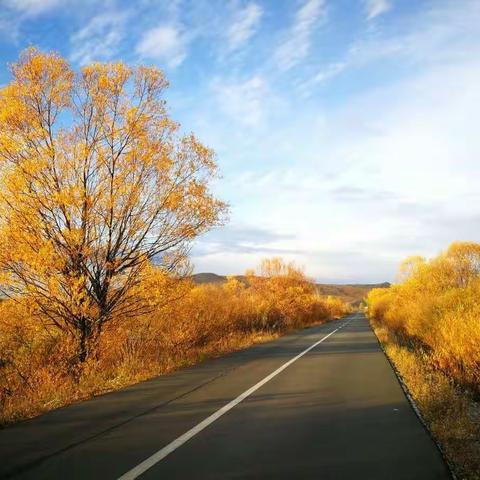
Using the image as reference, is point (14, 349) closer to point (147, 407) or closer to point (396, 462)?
point (147, 407)

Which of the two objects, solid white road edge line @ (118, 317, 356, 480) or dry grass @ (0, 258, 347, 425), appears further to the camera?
dry grass @ (0, 258, 347, 425)

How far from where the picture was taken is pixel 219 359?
61.8 feet

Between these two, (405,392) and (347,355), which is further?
(347,355)

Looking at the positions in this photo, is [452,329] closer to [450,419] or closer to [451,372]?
[451,372]

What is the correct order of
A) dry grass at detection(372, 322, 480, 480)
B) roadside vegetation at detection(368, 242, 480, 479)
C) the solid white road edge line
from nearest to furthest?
1. the solid white road edge line
2. dry grass at detection(372, 322, 480, 480)
3. roadside vegetation at detection(368, 242, 480, 479)

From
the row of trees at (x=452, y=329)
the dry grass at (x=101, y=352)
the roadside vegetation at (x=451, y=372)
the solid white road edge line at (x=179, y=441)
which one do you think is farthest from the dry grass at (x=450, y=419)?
the dry grass at (x=101, y=352)

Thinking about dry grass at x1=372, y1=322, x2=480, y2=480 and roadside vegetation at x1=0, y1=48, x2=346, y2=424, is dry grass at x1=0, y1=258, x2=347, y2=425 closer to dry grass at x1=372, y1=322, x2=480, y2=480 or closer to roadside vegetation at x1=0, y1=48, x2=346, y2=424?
roadside vegetation at x1=0, y1=48, x2=346, y2=424

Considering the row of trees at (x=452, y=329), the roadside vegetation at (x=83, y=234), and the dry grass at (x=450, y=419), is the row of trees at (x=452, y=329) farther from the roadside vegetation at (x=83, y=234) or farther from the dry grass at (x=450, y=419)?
the roadside vegetation at (x=83, y=234)

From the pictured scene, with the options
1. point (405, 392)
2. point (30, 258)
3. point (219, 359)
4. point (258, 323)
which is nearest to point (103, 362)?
point (30, 258)

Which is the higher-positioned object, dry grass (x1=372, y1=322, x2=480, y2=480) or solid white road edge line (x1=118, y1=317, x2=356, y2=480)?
solid white road edge line (x1=118, y1=317, x2=356, y2=480)

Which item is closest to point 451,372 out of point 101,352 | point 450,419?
point 450,419

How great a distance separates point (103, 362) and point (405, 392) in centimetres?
787

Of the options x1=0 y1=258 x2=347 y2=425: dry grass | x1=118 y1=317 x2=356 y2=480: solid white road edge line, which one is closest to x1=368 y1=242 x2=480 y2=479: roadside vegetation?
x1=118 y1=317 x2=356 y2=480: solid white road edge line

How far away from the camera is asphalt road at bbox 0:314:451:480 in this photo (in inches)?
222
